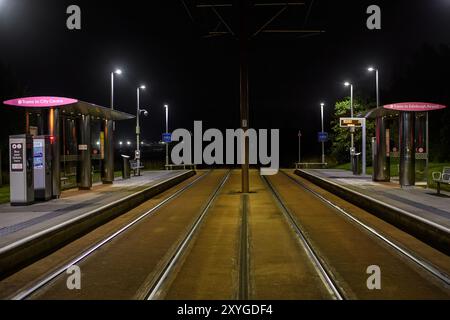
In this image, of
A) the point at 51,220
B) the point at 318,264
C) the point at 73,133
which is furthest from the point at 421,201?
the point at 73,133

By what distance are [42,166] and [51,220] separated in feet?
17.1

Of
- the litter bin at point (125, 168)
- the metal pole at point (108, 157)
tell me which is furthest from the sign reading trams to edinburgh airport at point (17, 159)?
the litter bin at point (125, 168)

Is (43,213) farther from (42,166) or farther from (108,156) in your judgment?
(108,156)

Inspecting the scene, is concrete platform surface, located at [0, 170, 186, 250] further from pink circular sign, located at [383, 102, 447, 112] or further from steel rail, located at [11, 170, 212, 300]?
pink circular sign, located at [383, 102, 447, 112]

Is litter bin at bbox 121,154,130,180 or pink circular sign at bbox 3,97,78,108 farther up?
pink circular sign at bbox 3,97,78,108

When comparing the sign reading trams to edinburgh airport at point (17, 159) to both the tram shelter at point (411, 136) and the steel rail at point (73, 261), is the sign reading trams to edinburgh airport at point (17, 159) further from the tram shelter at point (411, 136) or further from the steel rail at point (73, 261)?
the tram shelter at point (411, 136)

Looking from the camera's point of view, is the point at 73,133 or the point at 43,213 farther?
the point at 73,133

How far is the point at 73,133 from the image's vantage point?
22.8m

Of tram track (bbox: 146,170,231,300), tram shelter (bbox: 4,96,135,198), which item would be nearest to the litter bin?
tram shelter (bbox: 4,96,135,198)

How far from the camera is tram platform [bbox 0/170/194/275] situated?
30.7ft

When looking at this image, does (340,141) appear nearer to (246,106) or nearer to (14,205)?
(246,106)

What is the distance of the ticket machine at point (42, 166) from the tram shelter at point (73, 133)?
391 millimetres

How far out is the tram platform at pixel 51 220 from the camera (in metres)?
9.34

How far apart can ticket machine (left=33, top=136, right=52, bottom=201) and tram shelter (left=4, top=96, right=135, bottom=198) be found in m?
0.39
